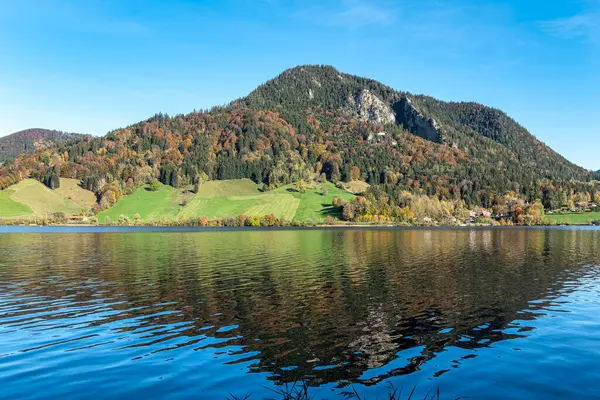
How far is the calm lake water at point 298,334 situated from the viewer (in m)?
18.4

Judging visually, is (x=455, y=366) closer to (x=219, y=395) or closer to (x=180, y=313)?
(x=219, y=395)

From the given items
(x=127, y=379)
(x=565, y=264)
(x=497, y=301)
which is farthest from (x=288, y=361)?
(x=565, y=264)

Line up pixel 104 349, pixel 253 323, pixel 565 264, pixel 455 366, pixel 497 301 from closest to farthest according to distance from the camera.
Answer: pixel 455 366 < pixel 104 349 < pixel 253 323 < pixel 497 301 < pixel 565 264

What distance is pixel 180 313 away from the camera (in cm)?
3159

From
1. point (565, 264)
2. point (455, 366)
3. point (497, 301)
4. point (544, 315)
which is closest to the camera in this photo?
point (455, 366)

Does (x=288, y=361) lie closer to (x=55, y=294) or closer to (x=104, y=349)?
(x=104, y=349)

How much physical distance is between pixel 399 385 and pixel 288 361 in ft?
19.1

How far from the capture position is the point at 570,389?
58.9 ft

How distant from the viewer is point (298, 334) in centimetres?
2578

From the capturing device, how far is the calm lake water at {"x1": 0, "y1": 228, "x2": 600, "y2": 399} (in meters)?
18.4

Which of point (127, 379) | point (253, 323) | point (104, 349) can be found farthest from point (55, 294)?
point (127, 379)

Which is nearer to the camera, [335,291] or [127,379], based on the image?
[127,379]

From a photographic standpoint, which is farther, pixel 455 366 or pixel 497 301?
pixel 497 301

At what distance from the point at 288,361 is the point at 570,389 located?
12917mm
